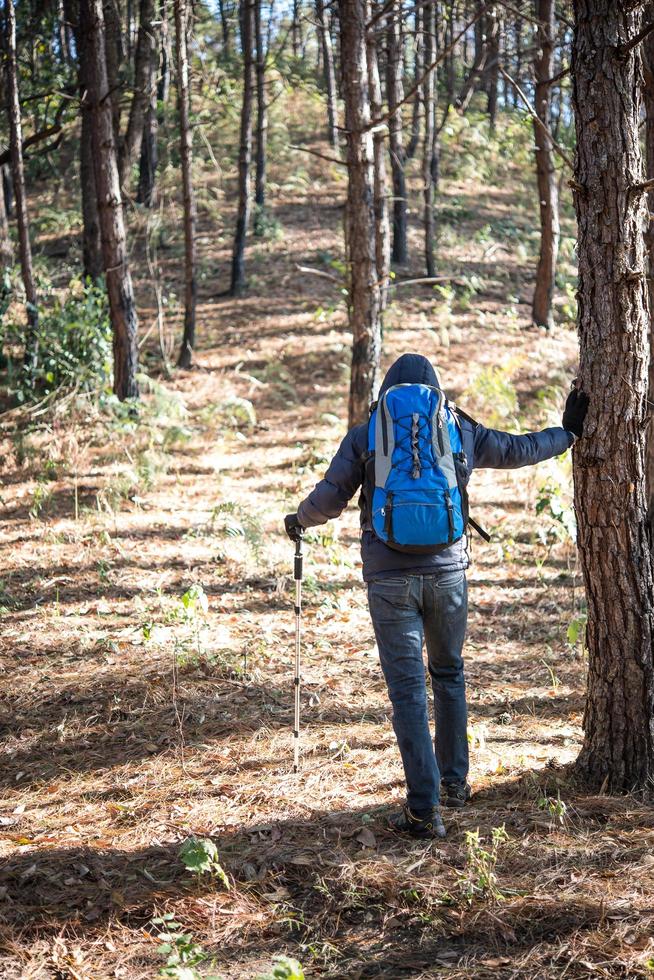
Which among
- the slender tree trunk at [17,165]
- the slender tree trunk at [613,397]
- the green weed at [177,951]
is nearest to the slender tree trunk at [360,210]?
the slender tree trunk at [17,165]

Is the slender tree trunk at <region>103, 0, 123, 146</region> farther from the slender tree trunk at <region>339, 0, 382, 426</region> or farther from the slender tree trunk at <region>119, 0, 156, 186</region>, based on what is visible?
the slender tree trunk at <region>339, 0, 382, 426</region>

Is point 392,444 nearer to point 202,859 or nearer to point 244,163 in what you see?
point 202,859

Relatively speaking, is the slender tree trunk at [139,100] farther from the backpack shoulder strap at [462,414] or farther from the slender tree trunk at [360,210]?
the backpack shoulder strap at [462,414]

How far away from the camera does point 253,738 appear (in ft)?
18.4

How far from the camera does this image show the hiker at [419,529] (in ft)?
13.2

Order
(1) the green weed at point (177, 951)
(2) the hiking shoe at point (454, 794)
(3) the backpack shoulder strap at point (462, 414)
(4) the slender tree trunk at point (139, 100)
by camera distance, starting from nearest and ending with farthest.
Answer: (1) the green weed at point (177, 951), (3) the backpack shoulder strap at point (462, 414), (2) the hiking shoe at point (454, 794), (4) the slender tree trunk at point (139, 100)

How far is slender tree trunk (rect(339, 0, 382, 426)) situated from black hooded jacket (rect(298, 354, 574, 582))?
6530 millimetres

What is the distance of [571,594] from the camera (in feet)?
26.6

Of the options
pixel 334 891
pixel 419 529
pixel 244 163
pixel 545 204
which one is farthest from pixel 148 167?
pixel 334 891

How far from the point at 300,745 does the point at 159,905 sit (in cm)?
174

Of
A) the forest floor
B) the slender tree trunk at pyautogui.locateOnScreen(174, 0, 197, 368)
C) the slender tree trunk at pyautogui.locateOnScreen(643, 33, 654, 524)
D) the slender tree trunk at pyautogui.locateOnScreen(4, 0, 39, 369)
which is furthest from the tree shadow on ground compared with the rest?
the slender tree trunk at pyautogui.locateOnScreen(174, 0, 197, 368)

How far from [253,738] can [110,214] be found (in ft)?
31.9

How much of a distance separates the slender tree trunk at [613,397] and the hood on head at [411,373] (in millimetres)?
738

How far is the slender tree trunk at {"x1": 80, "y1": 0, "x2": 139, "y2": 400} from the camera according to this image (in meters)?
12.7
